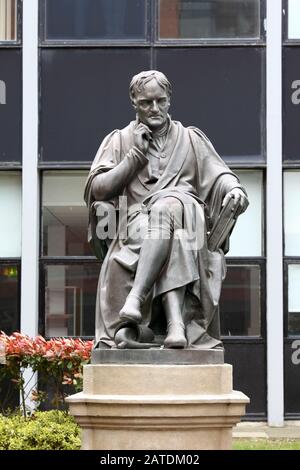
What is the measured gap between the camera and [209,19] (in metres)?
16.5

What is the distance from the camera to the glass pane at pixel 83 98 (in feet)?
52.9

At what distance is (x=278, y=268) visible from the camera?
16.0 metres

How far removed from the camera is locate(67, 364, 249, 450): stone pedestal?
8328 millimetres

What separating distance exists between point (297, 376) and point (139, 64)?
4.56m

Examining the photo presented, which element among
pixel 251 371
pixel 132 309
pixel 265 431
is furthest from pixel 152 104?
pixel 251 371

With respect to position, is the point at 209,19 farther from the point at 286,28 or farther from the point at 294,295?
the point at 294,295

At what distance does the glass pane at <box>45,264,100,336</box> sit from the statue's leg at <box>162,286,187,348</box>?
7.40 meters

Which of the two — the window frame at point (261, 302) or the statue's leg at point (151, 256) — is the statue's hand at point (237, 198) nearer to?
the statue's leg at point (151, 256)

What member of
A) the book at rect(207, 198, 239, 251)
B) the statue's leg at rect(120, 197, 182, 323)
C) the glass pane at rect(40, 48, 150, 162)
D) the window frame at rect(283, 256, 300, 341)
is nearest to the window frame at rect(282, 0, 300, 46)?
the glass pane at rect(40, 48, 150, 162)

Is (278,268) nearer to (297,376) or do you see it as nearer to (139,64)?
(297,376)

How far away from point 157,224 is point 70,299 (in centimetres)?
754

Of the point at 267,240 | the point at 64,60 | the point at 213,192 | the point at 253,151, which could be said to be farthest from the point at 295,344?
the point at 213,192

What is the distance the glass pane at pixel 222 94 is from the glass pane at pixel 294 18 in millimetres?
570
